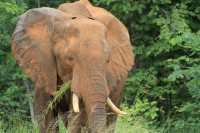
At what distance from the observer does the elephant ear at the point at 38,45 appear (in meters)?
9.46

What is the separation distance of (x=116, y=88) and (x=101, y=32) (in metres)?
1.21

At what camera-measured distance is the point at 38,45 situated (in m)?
9.55

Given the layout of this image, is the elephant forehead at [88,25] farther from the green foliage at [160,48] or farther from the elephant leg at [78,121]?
the green foliage at [160,48]

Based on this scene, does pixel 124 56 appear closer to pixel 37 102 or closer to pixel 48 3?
pixel 37 102

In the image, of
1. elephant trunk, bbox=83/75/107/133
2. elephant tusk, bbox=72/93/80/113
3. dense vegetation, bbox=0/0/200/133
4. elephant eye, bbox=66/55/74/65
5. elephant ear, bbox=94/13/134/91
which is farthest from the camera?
dense vegetation, bbox=0/0/200/133

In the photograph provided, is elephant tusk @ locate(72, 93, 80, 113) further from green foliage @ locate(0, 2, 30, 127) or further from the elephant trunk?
green foliage @ locate(0, 2, 30, 127)

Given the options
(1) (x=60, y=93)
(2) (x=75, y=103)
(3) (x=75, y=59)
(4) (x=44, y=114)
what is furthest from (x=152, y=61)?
(2) (x=75, y=103)

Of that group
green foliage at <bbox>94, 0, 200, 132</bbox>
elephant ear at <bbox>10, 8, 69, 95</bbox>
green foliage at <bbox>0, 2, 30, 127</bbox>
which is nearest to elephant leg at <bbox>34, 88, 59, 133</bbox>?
elephant ear at <bbox>10, 8, 69, 95</bbox>

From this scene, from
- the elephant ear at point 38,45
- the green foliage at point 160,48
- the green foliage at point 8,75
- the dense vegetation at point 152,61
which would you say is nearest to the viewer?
the elephant ear at point 38,45

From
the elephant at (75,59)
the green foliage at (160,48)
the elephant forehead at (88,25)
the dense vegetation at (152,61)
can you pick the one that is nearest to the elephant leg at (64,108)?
the elephant at (75,59)

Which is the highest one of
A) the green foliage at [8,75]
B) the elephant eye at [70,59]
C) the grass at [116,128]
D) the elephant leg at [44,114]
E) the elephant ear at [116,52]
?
the elephant eye at [70,59]

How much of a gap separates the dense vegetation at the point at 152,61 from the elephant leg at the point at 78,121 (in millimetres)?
4334

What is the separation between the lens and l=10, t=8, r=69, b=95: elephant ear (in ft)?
31.0

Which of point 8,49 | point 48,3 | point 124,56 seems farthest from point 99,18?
point 48,3
